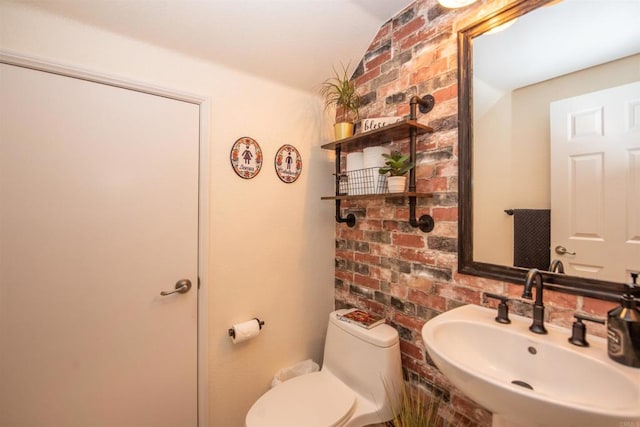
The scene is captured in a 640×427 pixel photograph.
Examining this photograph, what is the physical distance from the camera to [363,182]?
1475mm

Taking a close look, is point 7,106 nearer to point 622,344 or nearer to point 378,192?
point 378,192

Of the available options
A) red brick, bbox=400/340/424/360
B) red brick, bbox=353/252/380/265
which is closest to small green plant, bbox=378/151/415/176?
red brick, bbox=353/252/380/265

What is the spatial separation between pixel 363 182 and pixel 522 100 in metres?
0.76

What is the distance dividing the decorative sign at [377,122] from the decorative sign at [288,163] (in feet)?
1.56

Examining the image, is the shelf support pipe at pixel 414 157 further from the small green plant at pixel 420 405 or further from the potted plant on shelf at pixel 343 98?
the small green plant at pixel 420 405

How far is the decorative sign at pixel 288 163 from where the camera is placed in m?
1.67

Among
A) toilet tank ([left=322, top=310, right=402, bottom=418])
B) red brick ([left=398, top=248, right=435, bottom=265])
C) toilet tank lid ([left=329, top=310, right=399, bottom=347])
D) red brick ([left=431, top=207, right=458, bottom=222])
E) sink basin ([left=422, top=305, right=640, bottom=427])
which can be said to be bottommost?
toilet tank ([left=322, top=310, right=402, bottom=418])

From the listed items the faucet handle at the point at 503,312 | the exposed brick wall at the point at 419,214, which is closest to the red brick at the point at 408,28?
the exposed brick wall at the point at 419,214

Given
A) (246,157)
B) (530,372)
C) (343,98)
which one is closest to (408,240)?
(530,372)

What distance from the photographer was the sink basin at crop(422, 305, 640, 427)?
2.02 ft

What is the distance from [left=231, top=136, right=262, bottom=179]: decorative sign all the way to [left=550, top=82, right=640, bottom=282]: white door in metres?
1.38

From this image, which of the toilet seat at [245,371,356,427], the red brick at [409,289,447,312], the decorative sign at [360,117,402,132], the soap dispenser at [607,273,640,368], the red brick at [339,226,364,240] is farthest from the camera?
the red brick at [339,226,364,240]

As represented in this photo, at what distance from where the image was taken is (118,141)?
4.00 ft

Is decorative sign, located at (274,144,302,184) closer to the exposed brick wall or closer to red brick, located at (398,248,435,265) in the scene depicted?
the exposed brick wall
